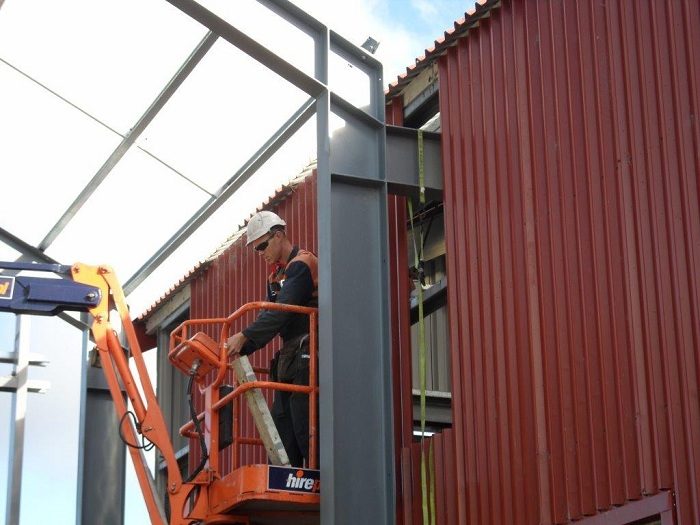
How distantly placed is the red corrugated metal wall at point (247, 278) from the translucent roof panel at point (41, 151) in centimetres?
233

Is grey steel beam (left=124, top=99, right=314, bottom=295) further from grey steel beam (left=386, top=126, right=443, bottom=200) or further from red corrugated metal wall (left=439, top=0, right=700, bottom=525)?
red corrugated metal wall (left=439, top=0, right=700, bottom=525)

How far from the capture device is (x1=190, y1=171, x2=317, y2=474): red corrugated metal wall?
16.0m

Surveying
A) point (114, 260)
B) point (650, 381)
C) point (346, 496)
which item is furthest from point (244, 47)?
point (114, 260)

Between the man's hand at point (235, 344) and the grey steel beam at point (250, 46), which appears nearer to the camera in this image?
the man's hand at point (235, 344)

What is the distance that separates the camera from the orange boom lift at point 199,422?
38.3ft

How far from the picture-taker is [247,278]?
17750mm

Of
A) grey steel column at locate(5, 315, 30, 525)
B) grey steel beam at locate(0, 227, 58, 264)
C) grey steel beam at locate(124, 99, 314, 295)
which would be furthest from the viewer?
grey steel beam at locate(0, 227, 58, 264)

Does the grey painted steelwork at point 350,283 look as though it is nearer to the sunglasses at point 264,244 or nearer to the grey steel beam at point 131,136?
the sunglasses at point 264,244

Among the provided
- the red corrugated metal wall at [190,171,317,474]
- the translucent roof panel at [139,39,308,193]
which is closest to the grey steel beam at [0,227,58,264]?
the red corrugated metal wall at [190,171,317,474]

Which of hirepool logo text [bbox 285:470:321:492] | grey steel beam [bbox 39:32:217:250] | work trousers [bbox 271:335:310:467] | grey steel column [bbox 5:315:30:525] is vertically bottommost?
hirepool logo text [bbox 285:470:321:492]

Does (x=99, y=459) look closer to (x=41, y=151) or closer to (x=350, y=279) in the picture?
(x=41, y=151)

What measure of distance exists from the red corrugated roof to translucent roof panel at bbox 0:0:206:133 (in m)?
2.37

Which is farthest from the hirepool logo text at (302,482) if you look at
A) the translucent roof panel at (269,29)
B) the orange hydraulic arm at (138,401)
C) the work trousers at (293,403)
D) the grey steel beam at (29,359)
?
the grey steel beam at (29,359)

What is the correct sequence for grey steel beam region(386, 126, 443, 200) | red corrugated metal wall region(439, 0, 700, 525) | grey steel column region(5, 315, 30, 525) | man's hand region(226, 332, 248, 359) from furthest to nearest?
grey steel column region(5, 315, 30, 525) < grey steel beam region(386, 126, 443, 200) < man's hand region(226, 332, 248, 359) < red corrugated metal wall region(439, 0, 700, 525)
